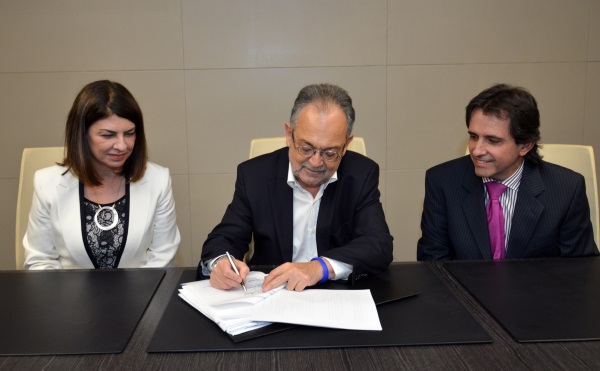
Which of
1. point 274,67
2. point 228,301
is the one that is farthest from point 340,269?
point 274,67

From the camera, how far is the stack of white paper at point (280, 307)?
1359 millimetres

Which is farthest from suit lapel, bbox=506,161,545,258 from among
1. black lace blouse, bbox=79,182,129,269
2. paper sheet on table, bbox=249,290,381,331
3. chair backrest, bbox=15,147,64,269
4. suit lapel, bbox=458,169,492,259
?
chair backrest, bbox=15,147,64,269

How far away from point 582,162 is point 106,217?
208cm

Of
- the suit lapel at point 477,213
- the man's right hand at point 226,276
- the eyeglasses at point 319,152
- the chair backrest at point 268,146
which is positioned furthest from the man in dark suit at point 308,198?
the suit lapel at point 477,213

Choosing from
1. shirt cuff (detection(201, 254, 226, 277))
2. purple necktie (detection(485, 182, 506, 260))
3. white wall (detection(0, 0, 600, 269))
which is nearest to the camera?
shirt cuff (detection(201, 254, 226, 277))

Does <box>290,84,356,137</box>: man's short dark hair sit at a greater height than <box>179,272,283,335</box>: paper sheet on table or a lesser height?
greater

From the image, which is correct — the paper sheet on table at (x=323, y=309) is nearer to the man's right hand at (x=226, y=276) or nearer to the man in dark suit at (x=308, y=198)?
the man's right hand at (x=226, y=276)

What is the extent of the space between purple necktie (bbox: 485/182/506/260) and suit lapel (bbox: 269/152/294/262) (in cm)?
80

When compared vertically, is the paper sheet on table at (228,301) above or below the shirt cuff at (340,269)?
below

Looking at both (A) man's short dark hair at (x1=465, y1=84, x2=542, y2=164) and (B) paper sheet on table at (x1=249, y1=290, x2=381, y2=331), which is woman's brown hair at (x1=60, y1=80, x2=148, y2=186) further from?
(A) man's short dark hair at (x1=465, y1=84, x2=542, y2=164)

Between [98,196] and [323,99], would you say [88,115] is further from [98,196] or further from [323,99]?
[323,99]

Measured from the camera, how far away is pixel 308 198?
219 centimetres

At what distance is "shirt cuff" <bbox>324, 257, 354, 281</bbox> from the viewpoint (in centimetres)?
169

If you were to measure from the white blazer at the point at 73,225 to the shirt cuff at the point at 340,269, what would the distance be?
957 millimetres
